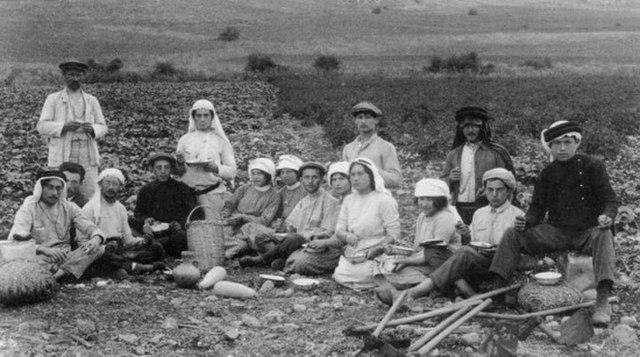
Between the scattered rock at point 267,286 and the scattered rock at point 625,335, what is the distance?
2823mm

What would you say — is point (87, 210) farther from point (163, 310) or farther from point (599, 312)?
point (599, 312)

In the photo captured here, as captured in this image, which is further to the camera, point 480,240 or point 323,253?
point 323,253

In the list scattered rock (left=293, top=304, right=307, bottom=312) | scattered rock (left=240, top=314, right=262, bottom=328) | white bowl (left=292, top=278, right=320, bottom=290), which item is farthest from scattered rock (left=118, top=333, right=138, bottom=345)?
white bowl (left=292, top=278, right=320, bottom=290)

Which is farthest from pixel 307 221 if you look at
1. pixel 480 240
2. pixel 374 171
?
pixel 480 240

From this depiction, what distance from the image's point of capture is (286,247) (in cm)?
748

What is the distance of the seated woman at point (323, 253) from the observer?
23.6 feet

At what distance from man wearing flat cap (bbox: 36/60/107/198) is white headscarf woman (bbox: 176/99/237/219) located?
3.00 feet

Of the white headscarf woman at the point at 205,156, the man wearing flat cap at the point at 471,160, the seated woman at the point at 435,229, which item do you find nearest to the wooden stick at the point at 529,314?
the seated woman at the point at 435,229

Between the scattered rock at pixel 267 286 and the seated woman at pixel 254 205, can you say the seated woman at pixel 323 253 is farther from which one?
the seated woman at pixel 254 205

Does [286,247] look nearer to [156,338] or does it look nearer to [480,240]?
[480,240]

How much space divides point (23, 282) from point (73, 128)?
2559 mm

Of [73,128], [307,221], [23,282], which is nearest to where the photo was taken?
[23,282]

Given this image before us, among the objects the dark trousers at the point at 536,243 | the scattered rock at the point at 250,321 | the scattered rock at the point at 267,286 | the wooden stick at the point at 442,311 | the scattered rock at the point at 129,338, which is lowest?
the scattered rock at the point at 267,286

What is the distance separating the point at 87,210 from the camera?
23.7ft
